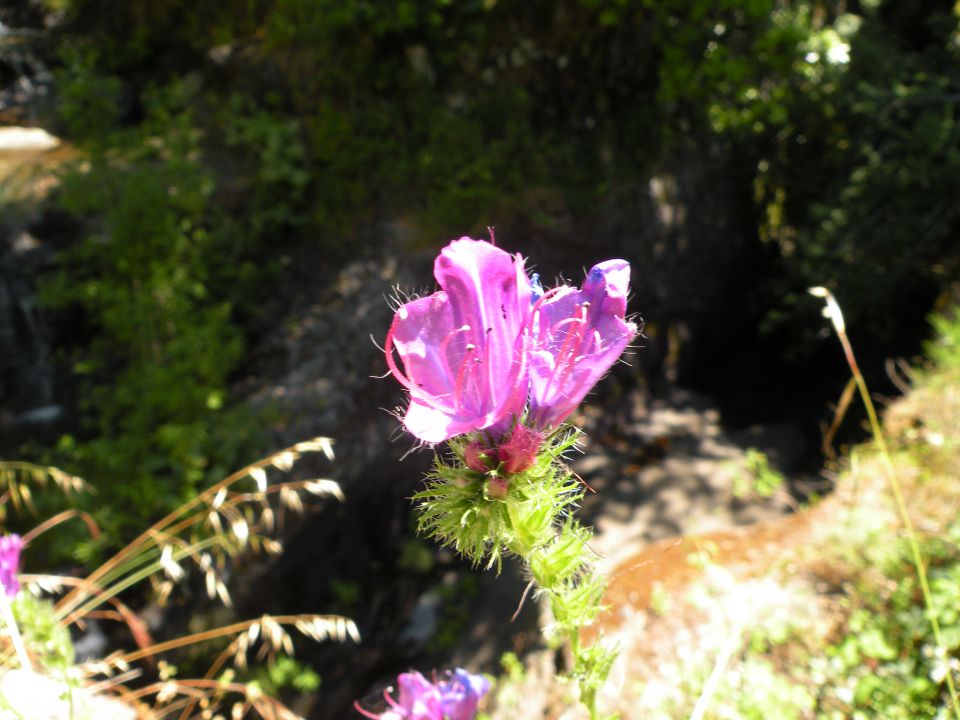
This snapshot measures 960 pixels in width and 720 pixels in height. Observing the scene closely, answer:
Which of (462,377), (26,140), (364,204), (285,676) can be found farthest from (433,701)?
(26,140)

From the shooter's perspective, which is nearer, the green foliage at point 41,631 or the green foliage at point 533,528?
the green foliage at point 533,528

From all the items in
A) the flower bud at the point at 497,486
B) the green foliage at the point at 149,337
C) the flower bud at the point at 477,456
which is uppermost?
the flower bud at the point at 477,456

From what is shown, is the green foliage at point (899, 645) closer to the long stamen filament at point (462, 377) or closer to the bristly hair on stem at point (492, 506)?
the bristly hair on stem at point (492, 506)

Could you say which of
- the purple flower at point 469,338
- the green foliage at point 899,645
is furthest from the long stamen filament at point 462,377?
the green foliage at point 899,645

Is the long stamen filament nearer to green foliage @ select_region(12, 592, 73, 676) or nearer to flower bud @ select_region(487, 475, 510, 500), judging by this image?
flower bud @ select_region(487, 475, 510, 500)

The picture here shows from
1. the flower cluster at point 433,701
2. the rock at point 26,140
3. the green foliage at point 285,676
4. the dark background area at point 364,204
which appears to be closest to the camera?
the flower cluster at point 433,701

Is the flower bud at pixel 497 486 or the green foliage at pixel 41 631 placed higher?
the flower bud at pixel 497 486
